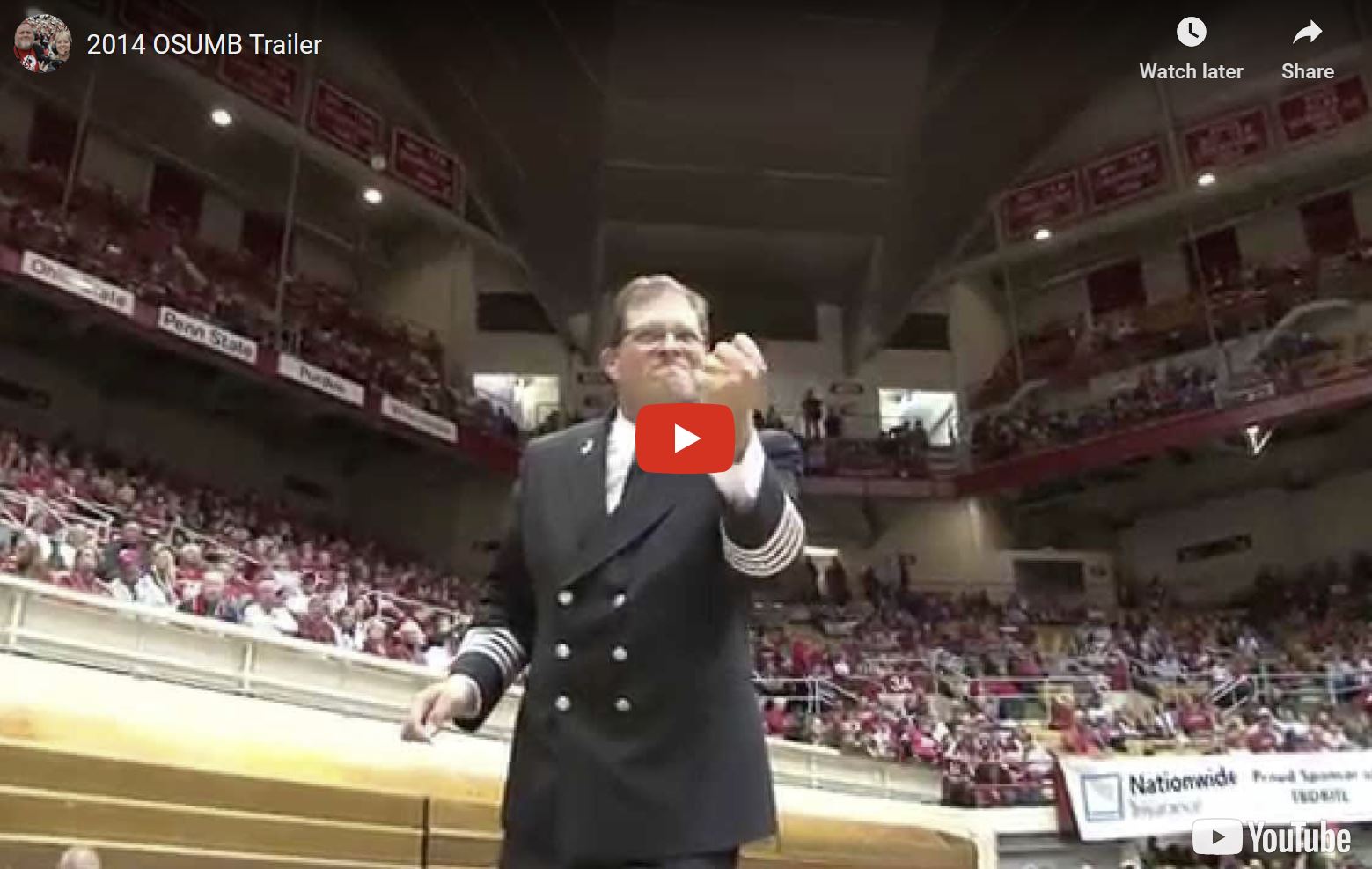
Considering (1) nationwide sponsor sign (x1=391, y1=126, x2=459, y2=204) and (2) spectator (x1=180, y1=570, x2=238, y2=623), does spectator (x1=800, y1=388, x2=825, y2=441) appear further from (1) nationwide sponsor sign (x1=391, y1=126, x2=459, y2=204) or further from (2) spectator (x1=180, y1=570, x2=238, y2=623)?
(2) spectator (x1=180, y1=570, x2=238, y2=623)

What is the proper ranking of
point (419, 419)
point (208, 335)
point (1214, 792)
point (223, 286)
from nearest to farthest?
point (1214, 792) → point (208, 335) → point (223, 286) → point (419, 419)

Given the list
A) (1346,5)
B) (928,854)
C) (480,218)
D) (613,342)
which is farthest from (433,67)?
(613,342)

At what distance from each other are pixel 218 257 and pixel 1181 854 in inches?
525

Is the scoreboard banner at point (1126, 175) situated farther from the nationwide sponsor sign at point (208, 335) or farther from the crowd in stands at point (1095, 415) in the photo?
the nationwide sponsor sign at point (208, 335)

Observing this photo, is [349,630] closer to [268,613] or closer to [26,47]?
[268,613]

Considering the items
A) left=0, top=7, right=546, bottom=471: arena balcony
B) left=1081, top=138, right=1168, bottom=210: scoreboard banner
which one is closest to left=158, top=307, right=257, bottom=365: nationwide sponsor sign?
left=0, top=7, right=546, bottom=471: arena balcony

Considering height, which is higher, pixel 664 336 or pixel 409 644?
pixel 409 644

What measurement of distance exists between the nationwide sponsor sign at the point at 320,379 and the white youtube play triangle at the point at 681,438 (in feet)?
49.0

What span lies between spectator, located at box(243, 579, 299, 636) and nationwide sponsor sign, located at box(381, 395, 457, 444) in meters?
7.68

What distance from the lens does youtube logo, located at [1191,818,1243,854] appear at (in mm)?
11531

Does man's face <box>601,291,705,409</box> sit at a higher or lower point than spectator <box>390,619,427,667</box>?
lower

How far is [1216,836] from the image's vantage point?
1162 centimetres

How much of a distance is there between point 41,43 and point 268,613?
34.6ft

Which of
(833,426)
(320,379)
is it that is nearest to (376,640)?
(320,379)
